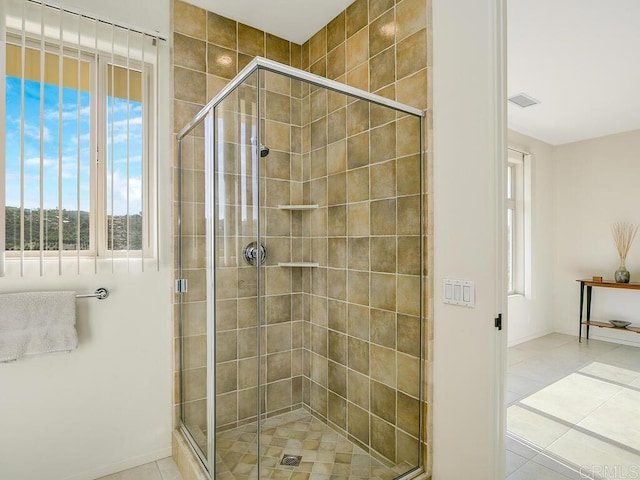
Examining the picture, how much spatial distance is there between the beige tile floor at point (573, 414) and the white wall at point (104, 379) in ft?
6.63

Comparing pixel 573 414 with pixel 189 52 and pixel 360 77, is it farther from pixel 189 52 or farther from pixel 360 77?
pixel 189 52

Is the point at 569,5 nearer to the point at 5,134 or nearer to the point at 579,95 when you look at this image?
the point at 579,95

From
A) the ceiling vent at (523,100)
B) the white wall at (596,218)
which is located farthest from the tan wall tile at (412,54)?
the white wall at (596,218)

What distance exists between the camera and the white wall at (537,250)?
14.6ft

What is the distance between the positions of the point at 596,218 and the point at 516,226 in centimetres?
107

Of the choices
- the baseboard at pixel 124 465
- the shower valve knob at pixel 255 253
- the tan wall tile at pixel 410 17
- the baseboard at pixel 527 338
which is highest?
the tan wall tile at pixel 410 17

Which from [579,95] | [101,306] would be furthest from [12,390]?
[579,95]

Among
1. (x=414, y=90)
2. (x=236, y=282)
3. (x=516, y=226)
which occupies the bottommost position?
(x=236, y=282)

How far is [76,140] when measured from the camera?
1.72 meters

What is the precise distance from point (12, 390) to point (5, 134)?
3.85 feet

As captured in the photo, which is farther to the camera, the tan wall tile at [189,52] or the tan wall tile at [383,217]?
the tan wall tile at [189,52]

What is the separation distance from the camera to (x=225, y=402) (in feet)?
5.01

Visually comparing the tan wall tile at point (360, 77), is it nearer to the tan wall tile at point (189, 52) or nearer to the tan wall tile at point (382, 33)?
the tan wall tile at point (382, 33)

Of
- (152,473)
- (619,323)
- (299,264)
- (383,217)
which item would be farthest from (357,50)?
(619,323)
